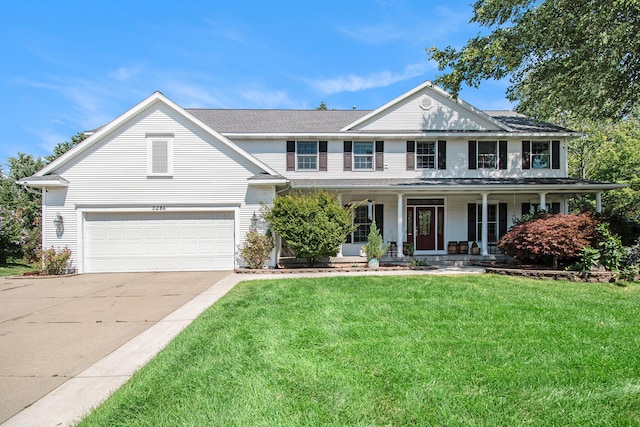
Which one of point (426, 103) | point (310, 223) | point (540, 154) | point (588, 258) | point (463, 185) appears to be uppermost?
point (426, 103)

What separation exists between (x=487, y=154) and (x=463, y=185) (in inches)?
124

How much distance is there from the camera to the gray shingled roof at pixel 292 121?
52.9 ft

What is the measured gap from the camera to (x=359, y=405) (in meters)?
2.99

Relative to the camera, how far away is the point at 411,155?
52.5 ft

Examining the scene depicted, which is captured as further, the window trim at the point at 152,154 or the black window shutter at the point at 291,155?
the black window shutter at the point at 291,155

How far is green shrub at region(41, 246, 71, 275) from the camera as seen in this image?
1209 cm

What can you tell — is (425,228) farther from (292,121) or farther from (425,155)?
(292,121)

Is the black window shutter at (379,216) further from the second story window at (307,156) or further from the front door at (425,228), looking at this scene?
the second story window at (307,156)

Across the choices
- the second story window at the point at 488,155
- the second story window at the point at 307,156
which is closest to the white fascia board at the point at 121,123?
the second story window at the point at 307,156

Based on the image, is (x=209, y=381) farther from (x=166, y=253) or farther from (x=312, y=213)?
(x=166, y=253)

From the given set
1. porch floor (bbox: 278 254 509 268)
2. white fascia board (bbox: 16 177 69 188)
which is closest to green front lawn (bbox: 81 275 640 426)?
porch floor (bbox: 278 254 509 268)

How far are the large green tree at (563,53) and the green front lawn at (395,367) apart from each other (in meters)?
8.44

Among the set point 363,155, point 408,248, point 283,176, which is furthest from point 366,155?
point 408,248

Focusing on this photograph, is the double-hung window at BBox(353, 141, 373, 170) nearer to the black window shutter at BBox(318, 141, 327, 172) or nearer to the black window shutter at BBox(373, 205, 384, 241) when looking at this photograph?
the black window shutter at BBox(318, 141, 327, 172)
